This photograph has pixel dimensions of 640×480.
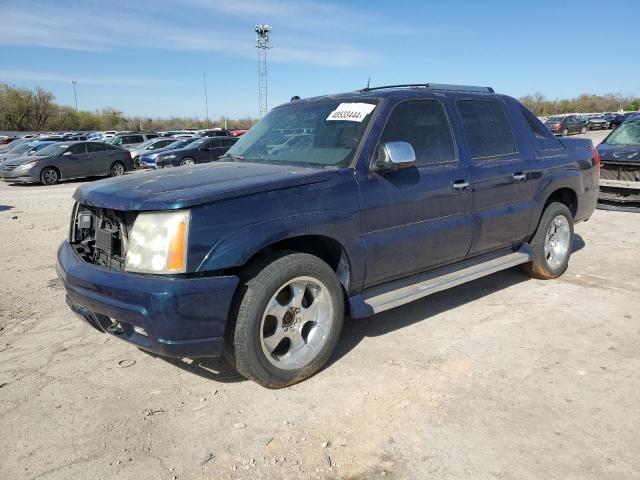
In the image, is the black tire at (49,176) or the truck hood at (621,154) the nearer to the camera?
the truck hood at (621,154)

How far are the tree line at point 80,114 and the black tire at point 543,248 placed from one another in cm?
5808

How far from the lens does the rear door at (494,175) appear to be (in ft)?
14.6

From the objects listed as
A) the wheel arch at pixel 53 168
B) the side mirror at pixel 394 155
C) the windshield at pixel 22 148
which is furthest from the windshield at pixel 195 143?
the side mirror at pixel 394 155

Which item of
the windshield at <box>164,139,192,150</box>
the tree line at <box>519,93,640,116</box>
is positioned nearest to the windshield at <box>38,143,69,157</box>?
the windshield at <box>164,139,192,150</box>

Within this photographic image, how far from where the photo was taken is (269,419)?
3045 mm

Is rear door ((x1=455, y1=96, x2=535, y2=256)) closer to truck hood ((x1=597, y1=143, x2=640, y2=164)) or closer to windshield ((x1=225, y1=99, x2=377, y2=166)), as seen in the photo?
windshield ((x1=225, y1=99, x2=377, y2=166))

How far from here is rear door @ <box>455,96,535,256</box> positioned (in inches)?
175

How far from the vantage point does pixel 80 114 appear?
259 feet

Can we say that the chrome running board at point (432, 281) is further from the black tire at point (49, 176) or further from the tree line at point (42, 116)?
the tree line at point (42, 116)

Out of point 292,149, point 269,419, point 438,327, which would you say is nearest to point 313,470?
point 269,419

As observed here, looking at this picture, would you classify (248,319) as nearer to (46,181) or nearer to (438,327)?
(438,327)

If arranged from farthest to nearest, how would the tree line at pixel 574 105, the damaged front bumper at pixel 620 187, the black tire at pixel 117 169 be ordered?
the tree line at pixel 574 105 → the black tire at pixel 117 169 → the damaged front bumper at pixel 620 187

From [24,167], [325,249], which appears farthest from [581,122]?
[325,249]

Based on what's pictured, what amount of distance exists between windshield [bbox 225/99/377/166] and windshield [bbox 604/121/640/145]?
26.7 feet
